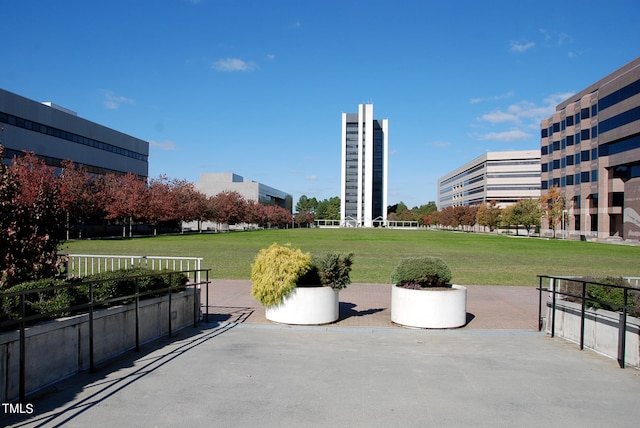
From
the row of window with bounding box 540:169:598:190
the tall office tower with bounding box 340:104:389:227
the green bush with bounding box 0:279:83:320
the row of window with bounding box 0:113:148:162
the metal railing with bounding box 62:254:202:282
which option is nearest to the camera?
the green bush with bounding box 0:279:83:320

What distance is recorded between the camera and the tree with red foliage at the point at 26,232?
7.25 meters

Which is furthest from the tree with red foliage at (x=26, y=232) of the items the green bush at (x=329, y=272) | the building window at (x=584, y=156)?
the building window at (x=584, y=156)

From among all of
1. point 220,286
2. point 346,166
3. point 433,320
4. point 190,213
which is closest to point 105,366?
point 433,320

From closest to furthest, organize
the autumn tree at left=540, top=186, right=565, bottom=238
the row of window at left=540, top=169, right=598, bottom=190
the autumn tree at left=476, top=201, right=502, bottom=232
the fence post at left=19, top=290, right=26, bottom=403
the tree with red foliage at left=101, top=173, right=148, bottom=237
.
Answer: the fence post at left=19, top=290, right=26, bottom=403
the tree with red foliage at left=101, top=173, right=148, bottom=237
the row of window at left=540, top=169, right=598, bottom=190
the autumn tree at left=540, top=186, right=565, bottom=238
the autumn tree at left=476, top=201, right=502, bottom=232

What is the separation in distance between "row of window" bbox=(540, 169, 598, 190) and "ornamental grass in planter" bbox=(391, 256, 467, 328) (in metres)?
70.3

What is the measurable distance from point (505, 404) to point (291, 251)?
17.6 ft

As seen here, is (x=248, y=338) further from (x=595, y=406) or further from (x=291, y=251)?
(x=595, y=406)

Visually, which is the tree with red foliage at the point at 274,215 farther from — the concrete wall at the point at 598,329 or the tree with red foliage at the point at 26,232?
the concrete wall at the point at 598,329

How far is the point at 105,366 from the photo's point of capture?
632 centimetres

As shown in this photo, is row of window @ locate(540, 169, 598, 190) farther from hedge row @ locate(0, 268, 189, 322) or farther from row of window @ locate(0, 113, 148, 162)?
hedge row @ locate(0, 268, 189, 322)

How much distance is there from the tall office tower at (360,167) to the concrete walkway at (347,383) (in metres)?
181

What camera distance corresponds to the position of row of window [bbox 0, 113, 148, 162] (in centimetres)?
5284

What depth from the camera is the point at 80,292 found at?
6.79m

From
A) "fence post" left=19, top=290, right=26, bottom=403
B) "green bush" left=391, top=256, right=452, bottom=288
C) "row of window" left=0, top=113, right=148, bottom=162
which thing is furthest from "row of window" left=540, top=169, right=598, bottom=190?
"fence post" left=19, top=290, right=26, bottom=403
